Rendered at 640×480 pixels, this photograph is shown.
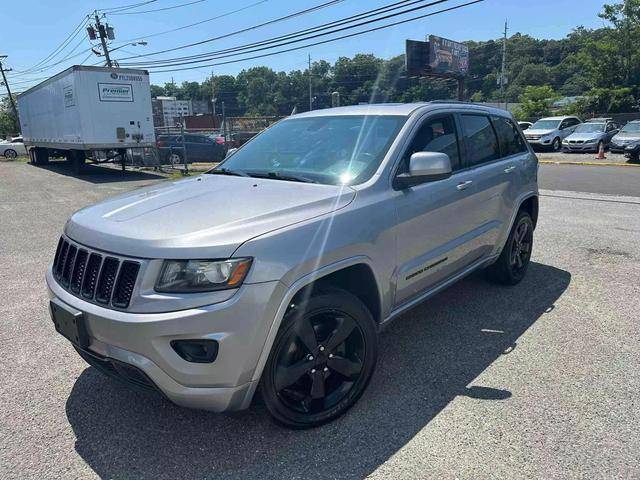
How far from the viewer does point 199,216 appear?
8.52 feet

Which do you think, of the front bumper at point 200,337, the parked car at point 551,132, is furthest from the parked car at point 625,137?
the front bumper at point 200,337

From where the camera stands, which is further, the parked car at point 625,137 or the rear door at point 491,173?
the parked car at point 625,137

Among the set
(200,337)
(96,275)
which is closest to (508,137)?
(200,337)

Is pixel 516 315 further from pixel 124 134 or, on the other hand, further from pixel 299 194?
pixel 124 134

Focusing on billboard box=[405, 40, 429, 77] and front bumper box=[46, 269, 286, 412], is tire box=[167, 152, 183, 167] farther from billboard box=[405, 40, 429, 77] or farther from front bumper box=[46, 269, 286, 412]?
billboard box=[405, 40, 429, 77]

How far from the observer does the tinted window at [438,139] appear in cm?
349

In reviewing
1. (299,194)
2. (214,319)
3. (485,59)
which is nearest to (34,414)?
(214,319)

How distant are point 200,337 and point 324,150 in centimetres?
177

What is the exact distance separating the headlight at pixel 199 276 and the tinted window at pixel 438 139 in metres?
1.54

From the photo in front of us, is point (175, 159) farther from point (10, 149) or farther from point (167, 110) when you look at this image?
point (167, 110)

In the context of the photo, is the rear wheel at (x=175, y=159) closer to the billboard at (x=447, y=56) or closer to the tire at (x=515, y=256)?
the tire at (x=515, y=256)

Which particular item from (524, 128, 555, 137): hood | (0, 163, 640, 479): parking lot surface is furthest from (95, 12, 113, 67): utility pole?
(0, 163, 640, 479): parking lot surface

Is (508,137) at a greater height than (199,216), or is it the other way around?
(508,137)

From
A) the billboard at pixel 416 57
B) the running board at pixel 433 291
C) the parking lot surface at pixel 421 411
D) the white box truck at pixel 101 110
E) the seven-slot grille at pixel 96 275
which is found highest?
the billboard at pixel 416 57
